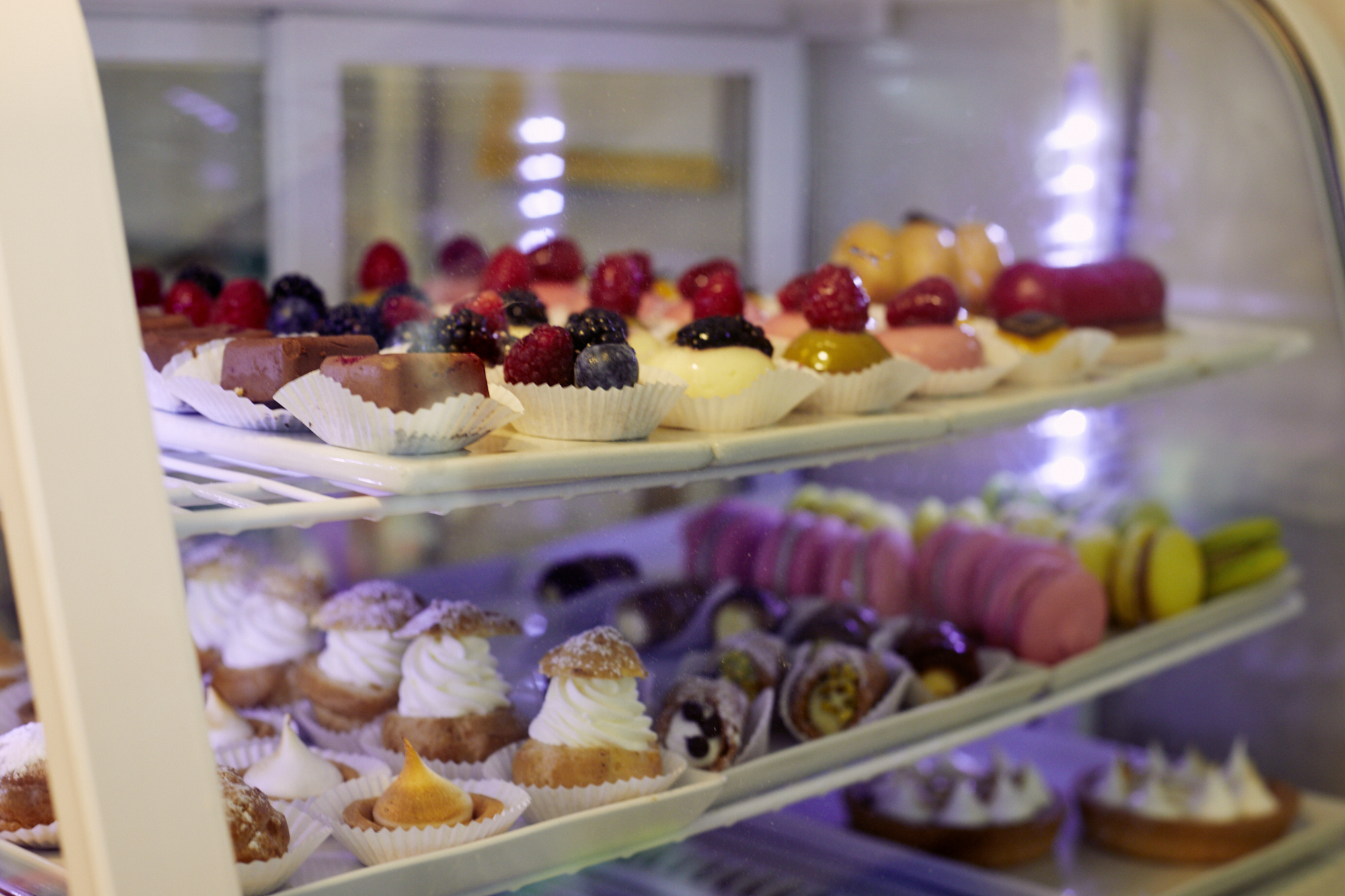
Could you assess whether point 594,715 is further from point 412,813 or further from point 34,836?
point 34,836

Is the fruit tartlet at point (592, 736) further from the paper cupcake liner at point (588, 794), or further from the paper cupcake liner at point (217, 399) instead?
the paper cupcake liner at point (217, 399)

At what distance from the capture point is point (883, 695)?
1.44 metres

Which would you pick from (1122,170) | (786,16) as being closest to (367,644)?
(786,16)

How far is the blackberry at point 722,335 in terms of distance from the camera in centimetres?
124

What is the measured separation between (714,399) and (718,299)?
0.31 metres

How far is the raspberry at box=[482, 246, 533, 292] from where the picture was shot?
1.33m

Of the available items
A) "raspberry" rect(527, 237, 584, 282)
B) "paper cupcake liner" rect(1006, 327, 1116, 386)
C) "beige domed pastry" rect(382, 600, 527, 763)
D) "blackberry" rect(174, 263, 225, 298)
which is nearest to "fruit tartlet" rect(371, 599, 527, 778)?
"beige domed pastry" rect(382, 600, 527, 763)

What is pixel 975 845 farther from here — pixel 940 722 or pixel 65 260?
pixel 65 260

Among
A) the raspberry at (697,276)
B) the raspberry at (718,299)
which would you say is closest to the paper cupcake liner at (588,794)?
the raspberry at (718,299)

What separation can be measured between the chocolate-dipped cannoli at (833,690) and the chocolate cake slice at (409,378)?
568 millimetres

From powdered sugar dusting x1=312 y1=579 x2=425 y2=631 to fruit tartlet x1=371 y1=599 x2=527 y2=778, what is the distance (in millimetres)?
37

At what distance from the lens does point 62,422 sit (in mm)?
729

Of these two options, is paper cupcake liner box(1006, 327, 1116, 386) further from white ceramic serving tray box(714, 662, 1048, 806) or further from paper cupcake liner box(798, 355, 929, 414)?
white ceramic serving tray box(714, 662, 1048, 806)

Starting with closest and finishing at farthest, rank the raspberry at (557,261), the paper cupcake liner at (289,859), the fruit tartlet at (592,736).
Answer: the paper cupcake liner at (289,859), the fruit tartlet at (592,736), the raspberry at (557,261)
